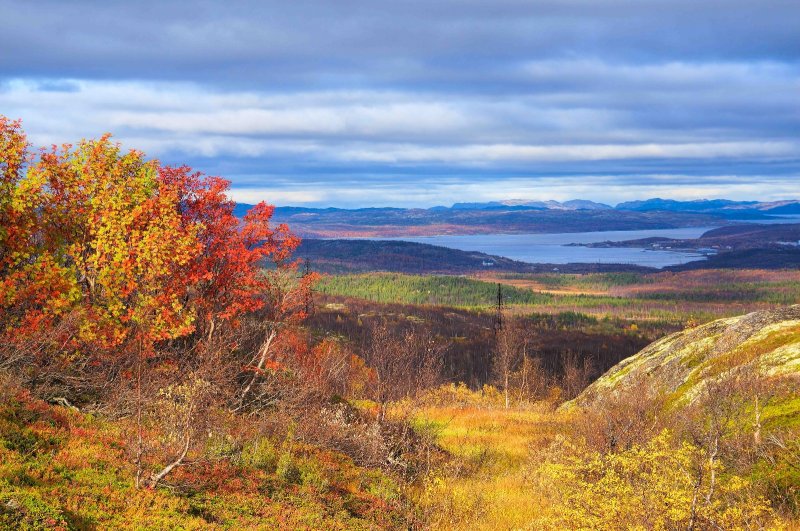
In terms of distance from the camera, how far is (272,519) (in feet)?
55.0

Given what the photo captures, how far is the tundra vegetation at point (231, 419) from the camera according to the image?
15.5m

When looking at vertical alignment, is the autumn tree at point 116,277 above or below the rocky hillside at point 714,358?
above

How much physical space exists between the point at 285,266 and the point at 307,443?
930 centimetres

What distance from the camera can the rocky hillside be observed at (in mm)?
27891

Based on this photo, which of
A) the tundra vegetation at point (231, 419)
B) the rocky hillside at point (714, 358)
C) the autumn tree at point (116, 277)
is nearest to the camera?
the tundra vegetation at point (231, 419)

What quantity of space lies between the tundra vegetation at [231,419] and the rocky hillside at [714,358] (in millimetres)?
199

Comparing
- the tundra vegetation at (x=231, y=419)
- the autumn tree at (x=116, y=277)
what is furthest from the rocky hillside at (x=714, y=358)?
the autumn tree at (x=116, y=277)

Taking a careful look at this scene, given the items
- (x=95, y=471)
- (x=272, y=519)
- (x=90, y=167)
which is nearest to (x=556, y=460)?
(x=272, y=519)

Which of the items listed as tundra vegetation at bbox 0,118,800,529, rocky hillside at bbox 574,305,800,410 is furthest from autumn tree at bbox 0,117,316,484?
rocky hillside at bbox 574,305,800,410

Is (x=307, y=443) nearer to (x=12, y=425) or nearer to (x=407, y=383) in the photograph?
(x=12, y=425)

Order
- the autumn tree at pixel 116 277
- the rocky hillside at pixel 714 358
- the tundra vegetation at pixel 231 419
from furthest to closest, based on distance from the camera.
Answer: the rocky hillside at pixel 714 358, the autumn tree at pixel 116 277, the tundra vegetation at pixel 231 419

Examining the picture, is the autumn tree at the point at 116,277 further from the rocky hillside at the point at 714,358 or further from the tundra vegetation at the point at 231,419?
the rocky hillside at the point at 714,358

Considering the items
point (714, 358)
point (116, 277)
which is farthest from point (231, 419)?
point (714, 358)

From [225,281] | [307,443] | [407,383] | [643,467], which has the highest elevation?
[225,281]
